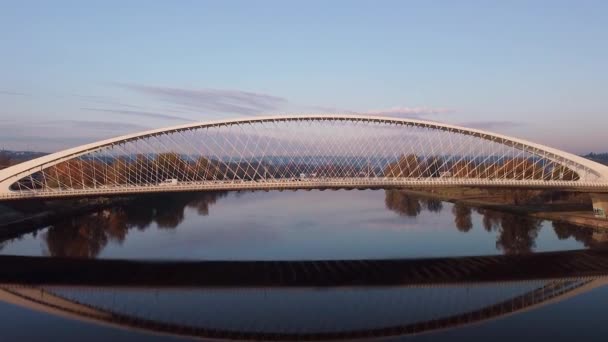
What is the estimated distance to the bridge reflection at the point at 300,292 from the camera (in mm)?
13141

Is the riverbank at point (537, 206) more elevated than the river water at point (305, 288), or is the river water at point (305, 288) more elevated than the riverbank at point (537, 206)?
the riverbank at point (537, 206)

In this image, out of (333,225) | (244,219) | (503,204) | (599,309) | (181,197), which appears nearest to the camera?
(599,309)

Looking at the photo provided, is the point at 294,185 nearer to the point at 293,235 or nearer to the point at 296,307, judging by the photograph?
the point at 293,235

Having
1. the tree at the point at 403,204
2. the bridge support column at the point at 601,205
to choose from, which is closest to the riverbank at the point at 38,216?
the tree at the point at 403,204

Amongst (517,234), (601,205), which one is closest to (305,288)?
(517,234)

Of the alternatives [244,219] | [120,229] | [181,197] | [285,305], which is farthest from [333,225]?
[181,197]

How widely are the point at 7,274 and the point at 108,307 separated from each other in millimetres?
6089

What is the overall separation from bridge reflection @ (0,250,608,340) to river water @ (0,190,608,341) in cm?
8

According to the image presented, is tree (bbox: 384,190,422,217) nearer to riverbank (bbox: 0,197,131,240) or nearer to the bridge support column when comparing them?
the bridge support column

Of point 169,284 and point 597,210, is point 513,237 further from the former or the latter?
point 169,284

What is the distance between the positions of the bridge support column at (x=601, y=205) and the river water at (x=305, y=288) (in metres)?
1.78

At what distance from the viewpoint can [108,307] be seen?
1477 centimetres

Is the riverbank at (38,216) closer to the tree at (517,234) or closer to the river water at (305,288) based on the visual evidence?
the river water at (305,288)

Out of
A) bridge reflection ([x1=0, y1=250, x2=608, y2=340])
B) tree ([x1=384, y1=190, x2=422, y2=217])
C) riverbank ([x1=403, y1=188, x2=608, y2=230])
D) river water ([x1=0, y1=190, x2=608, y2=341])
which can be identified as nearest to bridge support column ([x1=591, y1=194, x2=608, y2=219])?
riverbank ([x1=403, y1=188, x2=608, y2=230])
